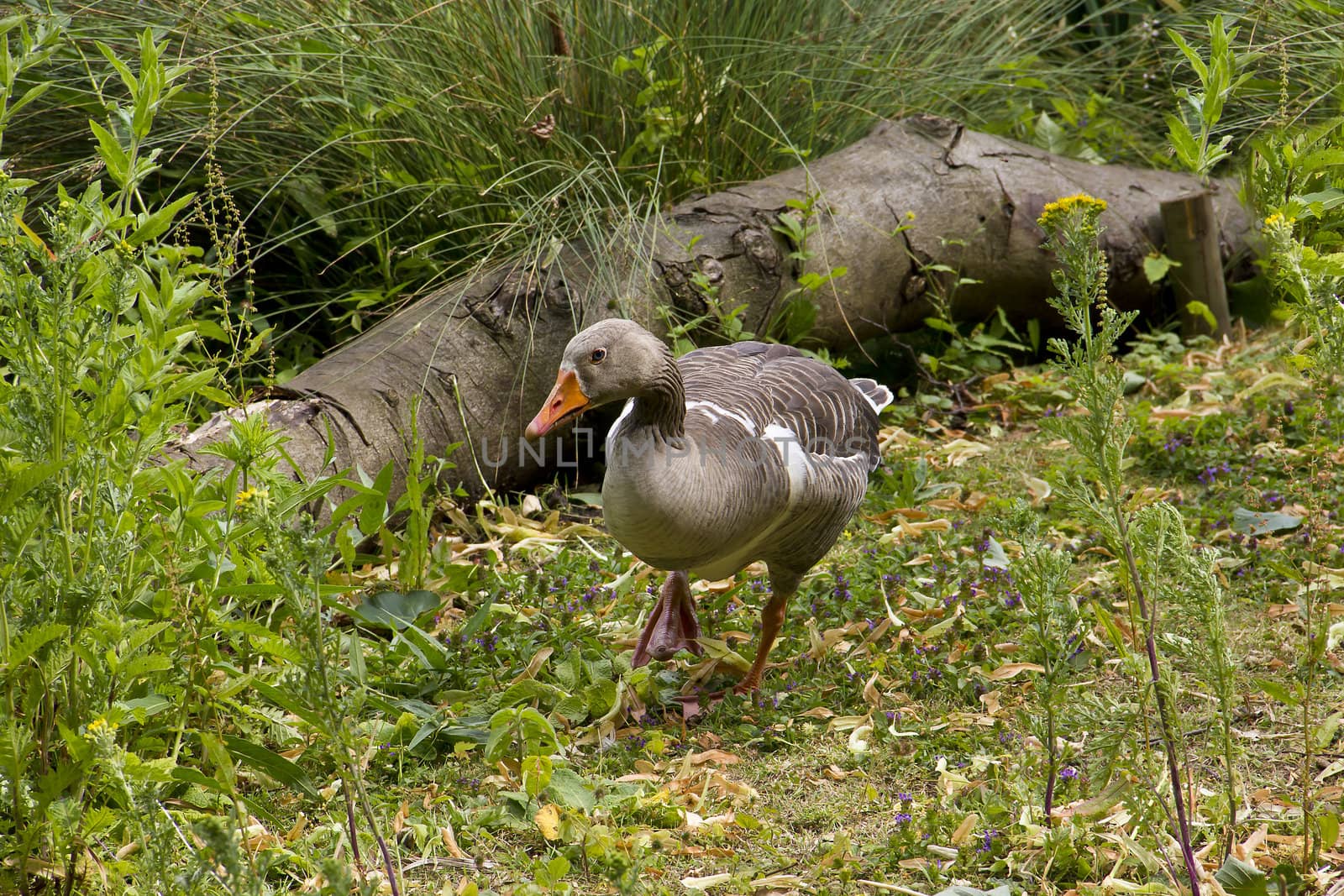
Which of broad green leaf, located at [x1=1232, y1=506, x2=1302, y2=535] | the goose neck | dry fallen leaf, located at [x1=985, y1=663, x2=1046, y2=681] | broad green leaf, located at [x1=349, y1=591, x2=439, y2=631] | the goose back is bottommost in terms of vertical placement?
dry fallen leaf, located at [x1=985, y1=663, x2=1046, y2=681]

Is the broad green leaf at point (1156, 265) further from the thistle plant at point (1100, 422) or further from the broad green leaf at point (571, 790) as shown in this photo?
the broad green leaf at point (571, 790)

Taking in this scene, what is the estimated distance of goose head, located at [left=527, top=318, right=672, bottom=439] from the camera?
3209 mm

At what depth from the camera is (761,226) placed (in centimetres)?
553

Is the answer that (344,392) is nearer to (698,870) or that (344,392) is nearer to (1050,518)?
(698,870)

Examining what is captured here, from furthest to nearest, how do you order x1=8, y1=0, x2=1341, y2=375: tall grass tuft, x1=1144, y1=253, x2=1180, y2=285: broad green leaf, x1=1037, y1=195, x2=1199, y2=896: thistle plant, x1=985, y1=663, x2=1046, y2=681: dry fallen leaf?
x1=1144, y1=253, x2=1180, y2=285: broad green leaf < x1=8, y1=0, x2=1341, y2=375: tall grass tuft < x1=985, y1=663, x2=1046, y2=681: dry fallen leaf < x1=1037, y1=195, x2=1199, y2=896: thistle plant

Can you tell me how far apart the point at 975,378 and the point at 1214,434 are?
1.39 metres

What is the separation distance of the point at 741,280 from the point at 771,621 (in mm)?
2131

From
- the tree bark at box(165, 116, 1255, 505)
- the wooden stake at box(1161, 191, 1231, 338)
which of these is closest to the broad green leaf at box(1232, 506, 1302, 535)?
the tree bark at box(165, 116, 1255, 505)

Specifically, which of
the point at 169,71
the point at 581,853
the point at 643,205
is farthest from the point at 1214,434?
the point at 169,71

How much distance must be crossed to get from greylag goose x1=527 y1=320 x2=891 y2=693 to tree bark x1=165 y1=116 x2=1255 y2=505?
3.22 ft

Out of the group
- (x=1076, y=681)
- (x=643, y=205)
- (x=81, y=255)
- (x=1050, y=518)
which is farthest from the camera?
(x=643, y=205)

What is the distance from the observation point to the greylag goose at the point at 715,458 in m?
3.17

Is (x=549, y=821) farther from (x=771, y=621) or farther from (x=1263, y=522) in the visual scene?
(x=1263, y=522)

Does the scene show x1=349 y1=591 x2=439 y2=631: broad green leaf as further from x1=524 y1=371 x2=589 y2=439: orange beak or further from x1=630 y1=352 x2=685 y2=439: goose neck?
x1=630 y1=352 x2=685 y2=439: goose neck
